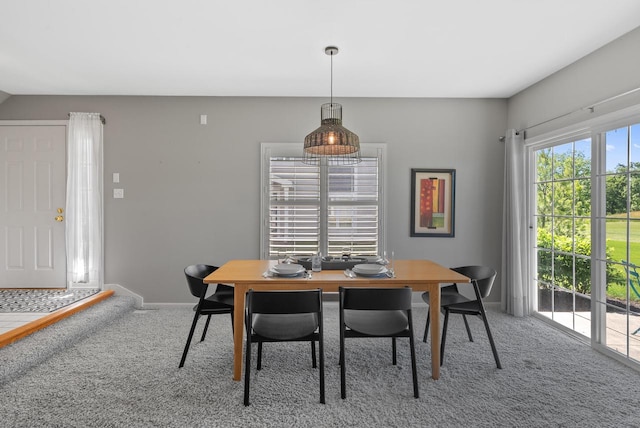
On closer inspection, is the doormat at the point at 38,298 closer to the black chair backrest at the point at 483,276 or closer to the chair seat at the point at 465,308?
the chair seat at the point at 465,308

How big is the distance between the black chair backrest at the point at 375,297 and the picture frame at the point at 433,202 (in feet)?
7.02

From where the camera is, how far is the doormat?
332 cm

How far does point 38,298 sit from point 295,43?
12.5ft

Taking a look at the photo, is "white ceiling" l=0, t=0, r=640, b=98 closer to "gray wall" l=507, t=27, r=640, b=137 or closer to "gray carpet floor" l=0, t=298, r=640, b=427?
"gray wall" l=507, t=27, r=640, b=137

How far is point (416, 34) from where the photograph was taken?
265 cm

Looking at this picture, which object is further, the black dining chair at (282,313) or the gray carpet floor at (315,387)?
the black dining chair at (282,313)

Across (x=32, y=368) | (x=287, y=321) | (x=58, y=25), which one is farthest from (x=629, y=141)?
(x=32, y=368)

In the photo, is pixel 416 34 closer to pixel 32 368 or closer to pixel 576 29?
pixel 576 29

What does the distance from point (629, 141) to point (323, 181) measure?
279 centimetres

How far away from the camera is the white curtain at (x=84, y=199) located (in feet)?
13.0

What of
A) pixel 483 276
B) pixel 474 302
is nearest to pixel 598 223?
pixel 483 276

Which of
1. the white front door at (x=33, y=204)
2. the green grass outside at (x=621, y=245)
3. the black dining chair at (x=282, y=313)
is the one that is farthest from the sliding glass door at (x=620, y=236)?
the white front door at (x=33, y=204)

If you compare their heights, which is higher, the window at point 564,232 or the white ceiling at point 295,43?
the white ceiling at point 295,43

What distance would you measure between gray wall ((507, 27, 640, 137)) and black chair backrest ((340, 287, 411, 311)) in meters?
2.36
